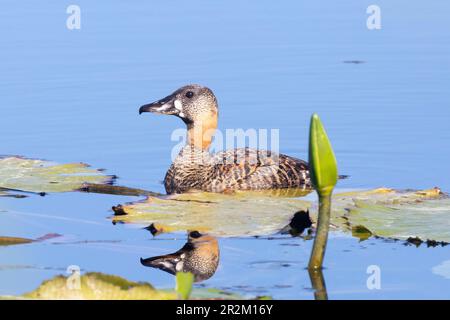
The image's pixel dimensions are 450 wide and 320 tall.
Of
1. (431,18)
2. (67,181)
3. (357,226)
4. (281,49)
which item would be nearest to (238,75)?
(281,49)

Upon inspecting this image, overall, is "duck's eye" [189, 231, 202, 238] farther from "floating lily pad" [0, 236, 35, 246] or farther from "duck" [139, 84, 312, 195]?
"duck" [139, 84, 312, 195]

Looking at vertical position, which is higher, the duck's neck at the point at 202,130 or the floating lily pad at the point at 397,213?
the duck's neck at the point at 202,130

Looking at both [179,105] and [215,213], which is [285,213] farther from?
[179,105]

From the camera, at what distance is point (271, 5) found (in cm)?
2111

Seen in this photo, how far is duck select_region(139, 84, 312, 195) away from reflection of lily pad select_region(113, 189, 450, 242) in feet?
5.99

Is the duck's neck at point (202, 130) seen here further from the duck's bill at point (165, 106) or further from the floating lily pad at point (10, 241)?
the floating lily pad at point (10, 241)

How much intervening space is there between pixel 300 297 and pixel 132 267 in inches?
65.9

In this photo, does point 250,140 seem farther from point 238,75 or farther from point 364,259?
point 364,259

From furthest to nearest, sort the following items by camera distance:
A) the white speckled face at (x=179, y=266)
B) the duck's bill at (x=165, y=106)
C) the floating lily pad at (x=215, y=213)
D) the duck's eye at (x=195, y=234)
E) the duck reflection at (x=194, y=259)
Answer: the duck's bill at (x=165, y=106), the duck's eye at (x=195, y=234), the floating lily pad at (x=215, y=213), the white speckled face at (x=179, y=266), the duck reflection at (x=194, y=259)

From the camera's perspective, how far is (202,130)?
1355 centimetres

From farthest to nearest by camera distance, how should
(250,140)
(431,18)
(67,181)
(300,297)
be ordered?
(431,18), (250,140), (67,181), (300,297)

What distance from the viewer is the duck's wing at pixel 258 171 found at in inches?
502

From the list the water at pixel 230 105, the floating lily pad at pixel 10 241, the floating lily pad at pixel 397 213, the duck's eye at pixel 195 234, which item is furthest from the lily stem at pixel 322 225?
the floating lily pad at pixel 10 241

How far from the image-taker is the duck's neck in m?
13.5
